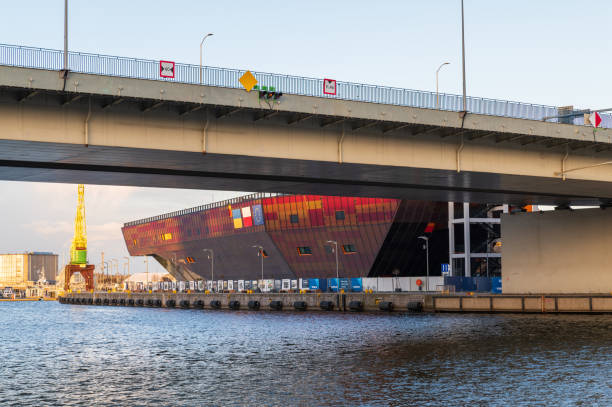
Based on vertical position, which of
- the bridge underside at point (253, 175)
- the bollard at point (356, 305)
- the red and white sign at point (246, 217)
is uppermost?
the red and white sign at point (246, 217)

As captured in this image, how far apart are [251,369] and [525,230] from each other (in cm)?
4375

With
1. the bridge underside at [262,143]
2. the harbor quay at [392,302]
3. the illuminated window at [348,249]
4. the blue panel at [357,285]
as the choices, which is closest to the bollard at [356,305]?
the harbor quay at [392,302]

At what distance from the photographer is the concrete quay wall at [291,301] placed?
289 feet

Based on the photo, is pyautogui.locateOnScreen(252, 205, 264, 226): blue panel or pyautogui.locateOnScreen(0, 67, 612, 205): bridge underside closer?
pyautogui.locateOnScreen(0, 67, 612, 205): bridge underside

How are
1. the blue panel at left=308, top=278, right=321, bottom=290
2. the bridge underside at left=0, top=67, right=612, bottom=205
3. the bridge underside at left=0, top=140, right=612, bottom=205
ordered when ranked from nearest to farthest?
the bridge underside at left=0, top=67, right=612, bottom=205
the bridge underside at left=0, top=140, right=612, bottom=205
the blue panel at left=308, top=278, right=321, bottom=290

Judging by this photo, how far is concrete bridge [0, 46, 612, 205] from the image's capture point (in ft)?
119

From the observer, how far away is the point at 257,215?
137 m

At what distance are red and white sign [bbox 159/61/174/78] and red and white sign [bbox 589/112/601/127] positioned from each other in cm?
2975

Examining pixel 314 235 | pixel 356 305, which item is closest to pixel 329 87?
pixel 356 305

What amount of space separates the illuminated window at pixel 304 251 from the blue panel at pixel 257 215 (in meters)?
8.39

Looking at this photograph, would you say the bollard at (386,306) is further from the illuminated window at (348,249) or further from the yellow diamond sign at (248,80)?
the yellow diamond sign at (248,80)

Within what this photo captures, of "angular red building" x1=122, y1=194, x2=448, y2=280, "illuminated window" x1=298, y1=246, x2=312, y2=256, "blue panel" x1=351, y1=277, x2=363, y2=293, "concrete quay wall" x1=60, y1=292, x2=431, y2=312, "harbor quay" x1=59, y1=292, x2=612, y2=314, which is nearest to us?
"harbor quay" x1=59, y1=292, x2=612, y2=314

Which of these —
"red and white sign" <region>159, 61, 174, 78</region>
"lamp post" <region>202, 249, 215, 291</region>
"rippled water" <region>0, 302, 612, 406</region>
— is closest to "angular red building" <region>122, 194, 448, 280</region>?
"lamp post" <region>202, 249, 215, 291</region>

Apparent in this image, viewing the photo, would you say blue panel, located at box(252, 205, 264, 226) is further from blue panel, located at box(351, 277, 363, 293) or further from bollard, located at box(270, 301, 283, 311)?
bollard, located at box(270, 301, 283, 311)
